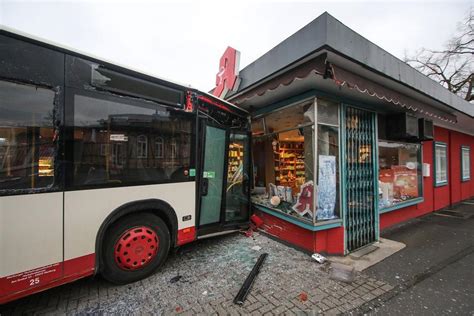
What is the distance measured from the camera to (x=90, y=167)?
2254 millimetres

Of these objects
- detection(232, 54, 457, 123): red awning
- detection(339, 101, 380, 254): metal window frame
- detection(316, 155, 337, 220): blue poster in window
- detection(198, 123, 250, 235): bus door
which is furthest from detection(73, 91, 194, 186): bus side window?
detection(339, 101, 380, 254): metal window frame

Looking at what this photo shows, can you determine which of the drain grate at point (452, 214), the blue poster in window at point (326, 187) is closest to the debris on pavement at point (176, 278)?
the blue poster in window at point (326, 187)

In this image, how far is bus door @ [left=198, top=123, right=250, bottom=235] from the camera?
3457mm

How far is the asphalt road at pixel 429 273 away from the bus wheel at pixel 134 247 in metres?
2.64

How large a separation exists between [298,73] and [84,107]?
2813mm

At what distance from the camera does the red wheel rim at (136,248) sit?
8.26 ft

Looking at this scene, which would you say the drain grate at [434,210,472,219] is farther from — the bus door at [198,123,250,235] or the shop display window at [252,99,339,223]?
the bus door at [198,123,250,235]

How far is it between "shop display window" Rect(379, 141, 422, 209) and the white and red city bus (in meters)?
4.21

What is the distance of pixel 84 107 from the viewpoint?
2223 millimetres

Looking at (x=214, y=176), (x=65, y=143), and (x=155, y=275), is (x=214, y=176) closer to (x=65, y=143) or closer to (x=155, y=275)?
(x=155, y=275)

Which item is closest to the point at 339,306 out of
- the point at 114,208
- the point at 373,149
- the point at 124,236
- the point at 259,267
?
the point at 259,267

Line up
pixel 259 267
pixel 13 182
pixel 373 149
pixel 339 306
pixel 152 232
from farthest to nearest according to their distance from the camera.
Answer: pixel 373 149, pixel 259 267, pixel 152 232, pixel 339 306, pixel 13 182

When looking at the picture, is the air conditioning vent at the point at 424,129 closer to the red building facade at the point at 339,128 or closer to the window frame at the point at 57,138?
the red building facade at the point at 339,128

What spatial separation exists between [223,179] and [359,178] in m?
2.75
